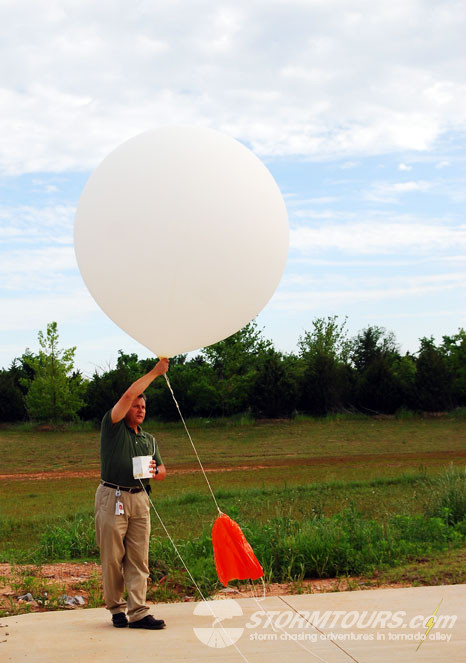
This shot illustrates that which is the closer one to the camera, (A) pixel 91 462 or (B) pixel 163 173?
(B) pixel 163 173

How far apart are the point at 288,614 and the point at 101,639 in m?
1.36

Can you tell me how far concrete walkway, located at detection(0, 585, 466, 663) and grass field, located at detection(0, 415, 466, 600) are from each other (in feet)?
3.43

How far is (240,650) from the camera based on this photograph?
4.28 metres

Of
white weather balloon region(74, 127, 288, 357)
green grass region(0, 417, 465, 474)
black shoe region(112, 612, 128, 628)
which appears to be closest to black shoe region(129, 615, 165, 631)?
black shoe region(112, 612, 128, 628)

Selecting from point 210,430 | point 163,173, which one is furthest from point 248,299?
point 210,430

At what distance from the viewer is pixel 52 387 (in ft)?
117

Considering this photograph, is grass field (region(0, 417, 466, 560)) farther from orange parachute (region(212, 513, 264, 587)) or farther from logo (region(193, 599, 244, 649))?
orange parachute (region(212, 513, 264, 587))

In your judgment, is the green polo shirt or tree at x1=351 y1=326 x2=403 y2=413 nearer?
the green polo shirt

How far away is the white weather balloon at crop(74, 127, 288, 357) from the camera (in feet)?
14.1

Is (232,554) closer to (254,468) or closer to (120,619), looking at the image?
(120,619)

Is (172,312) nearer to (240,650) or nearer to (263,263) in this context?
(263,263)

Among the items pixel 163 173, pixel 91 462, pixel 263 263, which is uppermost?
pixel 163 173

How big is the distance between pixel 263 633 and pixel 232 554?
59 cm

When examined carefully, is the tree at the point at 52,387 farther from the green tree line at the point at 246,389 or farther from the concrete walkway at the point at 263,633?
the concrete walkway at the point at 263,633
